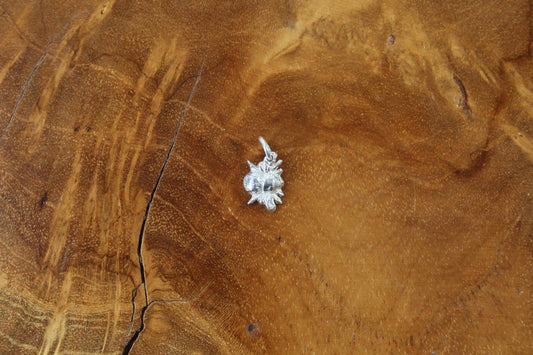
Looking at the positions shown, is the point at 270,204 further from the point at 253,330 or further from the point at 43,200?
the point at 43,200

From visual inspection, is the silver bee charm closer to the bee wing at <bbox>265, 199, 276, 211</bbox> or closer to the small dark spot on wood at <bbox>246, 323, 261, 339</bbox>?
the bee wing at <bbox>265, 199, 276, 211</bbox>

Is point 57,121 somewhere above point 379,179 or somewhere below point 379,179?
above

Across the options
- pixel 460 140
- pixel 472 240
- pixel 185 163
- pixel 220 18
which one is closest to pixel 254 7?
pixel 220 18

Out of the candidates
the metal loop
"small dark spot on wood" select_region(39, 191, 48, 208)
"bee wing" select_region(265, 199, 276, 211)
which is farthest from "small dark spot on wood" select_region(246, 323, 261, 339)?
"small dark spot on wood" select_region(39, 191, 48, 208)

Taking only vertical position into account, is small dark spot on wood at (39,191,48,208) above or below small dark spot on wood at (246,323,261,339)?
above

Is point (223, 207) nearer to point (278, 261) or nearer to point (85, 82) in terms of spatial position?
point (278, 261)

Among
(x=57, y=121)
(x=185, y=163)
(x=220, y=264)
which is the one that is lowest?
(x=220, y=264)
